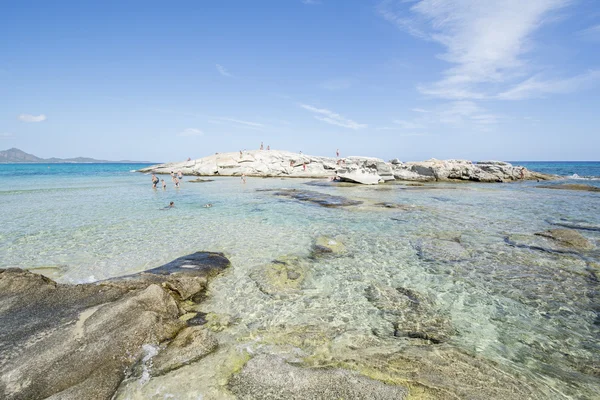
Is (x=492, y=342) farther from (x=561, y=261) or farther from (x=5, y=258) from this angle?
(x=5, y=258)

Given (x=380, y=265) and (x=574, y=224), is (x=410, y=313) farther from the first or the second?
(x=574, y=224)

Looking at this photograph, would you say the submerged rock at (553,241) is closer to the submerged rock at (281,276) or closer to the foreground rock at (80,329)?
the submerged rock at (281,276)

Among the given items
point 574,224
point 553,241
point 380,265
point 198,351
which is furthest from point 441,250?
point 574,224

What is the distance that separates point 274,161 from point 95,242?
53950 mm

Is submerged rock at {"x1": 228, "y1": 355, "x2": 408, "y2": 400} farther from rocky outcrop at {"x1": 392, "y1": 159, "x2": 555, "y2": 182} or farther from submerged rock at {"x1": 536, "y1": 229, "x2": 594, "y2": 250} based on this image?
rocky outcrop at {"x1": 392, "y1": 159, "x2": 555, "y2": 182}

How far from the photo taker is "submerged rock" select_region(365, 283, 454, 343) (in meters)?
5.25

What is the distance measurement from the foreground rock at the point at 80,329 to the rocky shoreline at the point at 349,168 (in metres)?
36.2

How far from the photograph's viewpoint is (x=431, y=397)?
3.55 metres

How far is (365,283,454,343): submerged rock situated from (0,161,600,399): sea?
205 millimetres

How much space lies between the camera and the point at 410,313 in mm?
6004

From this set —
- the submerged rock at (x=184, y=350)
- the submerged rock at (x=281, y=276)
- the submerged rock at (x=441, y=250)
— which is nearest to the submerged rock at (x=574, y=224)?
the submerged rock at (x=441, y=250)

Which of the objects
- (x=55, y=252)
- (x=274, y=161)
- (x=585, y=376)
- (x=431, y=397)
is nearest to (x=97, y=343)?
(x=431, y=397)

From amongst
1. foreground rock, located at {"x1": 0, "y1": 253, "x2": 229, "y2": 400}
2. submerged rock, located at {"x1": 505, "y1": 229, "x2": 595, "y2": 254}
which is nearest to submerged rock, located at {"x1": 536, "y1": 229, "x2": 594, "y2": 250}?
submerged rock, located at {"x1": 505, "y1": 229, "x2": 595, "y2": 254}

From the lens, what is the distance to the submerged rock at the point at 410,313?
525cm
